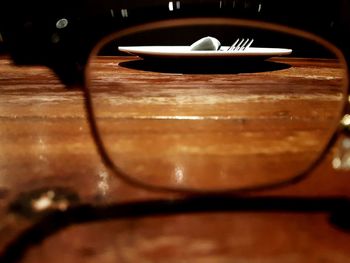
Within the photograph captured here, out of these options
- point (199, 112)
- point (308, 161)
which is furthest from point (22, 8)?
point (308, 161)

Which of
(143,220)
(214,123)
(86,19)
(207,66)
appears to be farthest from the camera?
(86,19)

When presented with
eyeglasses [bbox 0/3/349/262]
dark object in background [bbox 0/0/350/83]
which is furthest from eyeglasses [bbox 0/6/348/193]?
dark object in background [bbox 0/0/350/83]

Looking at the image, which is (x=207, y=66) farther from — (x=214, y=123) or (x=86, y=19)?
(x=86, y=19)

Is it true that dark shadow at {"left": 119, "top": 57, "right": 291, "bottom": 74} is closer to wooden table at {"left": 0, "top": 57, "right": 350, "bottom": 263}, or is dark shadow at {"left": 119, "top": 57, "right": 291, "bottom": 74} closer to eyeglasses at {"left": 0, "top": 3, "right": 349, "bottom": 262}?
eyeglasses at {"left": 0, "top": 3, "right": 349, "bottom": 262}

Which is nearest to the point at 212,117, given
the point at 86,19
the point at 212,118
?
the point at 212,118

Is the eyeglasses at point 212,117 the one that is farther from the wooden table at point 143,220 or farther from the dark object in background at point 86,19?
the dark object in background at point 86,19

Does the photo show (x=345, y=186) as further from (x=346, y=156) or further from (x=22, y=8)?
(x=22, y=8)

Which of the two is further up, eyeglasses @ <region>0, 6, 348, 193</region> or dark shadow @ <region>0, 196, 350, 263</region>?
dark shadow @ <region>0, 196, 350, 263</region>
